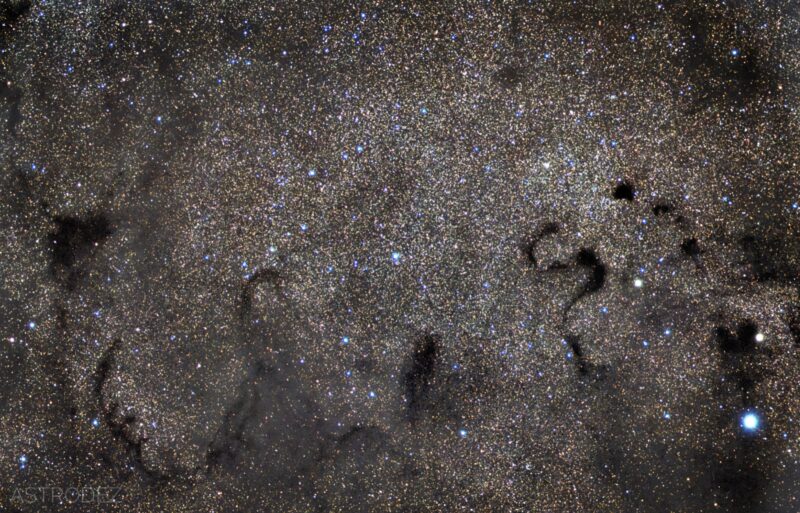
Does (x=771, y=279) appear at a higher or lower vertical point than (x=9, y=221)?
lower

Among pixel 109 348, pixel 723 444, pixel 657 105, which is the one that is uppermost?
pixel 657 105

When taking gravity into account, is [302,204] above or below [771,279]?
above

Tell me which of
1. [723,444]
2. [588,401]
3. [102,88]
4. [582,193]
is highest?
[102,88]

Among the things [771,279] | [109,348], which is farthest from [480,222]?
[109,348]

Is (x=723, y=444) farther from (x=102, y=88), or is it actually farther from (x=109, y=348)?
(x=102, y=88)

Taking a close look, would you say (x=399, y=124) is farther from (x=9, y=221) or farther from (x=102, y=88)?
(x=9, y=221)

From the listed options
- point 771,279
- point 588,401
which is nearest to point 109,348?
point 588,401
